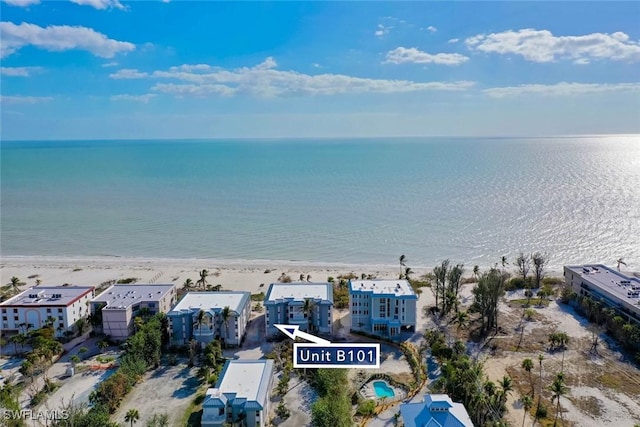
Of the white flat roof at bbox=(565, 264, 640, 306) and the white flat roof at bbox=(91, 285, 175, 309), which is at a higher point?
the white flat roof at bbox=(565, 264, 640, 306)

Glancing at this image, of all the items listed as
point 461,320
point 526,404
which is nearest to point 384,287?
point 461,320

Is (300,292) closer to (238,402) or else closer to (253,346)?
(253,346)

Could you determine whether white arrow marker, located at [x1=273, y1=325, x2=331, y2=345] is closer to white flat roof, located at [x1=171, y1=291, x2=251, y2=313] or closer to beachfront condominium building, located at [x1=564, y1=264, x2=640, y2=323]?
white flat roof, located at [x1=171, y1=291, x2=251, y2=313]

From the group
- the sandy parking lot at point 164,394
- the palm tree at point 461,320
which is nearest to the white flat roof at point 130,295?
the sandy parking lot at point 164,394

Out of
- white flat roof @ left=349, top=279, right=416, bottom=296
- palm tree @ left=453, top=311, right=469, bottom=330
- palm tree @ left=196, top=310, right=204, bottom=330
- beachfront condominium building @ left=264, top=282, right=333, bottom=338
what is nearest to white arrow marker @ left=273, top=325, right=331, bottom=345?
beachfront condominium building @ left=264, top=282, right=333, bottom=338

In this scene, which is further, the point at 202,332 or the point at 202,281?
the point at 202,281
